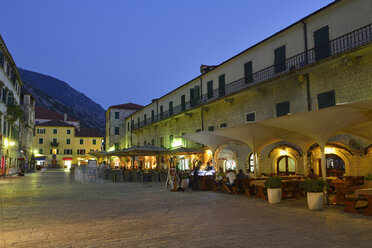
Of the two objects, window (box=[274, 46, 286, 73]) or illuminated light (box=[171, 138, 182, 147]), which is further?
illuminated light (box=[171, 138, 182, 147])

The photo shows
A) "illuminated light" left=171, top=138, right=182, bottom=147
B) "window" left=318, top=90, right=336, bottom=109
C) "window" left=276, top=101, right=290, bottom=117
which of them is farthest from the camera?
"illuminated light" left=171, top=138, right=182, bottom=147

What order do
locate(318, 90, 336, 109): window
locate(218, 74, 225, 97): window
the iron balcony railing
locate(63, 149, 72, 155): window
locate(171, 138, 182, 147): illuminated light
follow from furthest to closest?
locate(63, 149, 72, 155): window < locate(171, 138, 182, 147): illuminated light < locate(218, 74, 225, 97): window < locate(318, 90, 336, 109): window < the iron balcony railing

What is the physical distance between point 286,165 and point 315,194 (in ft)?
30.1

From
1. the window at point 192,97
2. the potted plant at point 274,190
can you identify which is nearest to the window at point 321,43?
the potted plant at point 274,190

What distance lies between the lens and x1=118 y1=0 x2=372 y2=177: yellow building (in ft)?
33.0

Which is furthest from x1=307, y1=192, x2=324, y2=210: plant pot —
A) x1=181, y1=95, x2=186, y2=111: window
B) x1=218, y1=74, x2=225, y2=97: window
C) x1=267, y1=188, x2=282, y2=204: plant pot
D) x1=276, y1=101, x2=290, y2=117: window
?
x1=181, y1=95, x2=186, y2=111: window

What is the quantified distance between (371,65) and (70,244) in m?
13.5

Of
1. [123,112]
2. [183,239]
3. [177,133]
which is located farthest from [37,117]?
[183,239]

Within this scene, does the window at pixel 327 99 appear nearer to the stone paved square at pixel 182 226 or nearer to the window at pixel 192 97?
the stone paved square at pixel 182 226

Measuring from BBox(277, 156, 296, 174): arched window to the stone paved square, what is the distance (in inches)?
306

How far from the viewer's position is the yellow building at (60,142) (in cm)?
6838

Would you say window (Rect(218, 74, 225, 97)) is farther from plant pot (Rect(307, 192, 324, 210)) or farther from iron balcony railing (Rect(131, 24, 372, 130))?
plant pot (Rect(307, 192, 324, 210))

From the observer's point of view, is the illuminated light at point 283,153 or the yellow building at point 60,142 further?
the yellow building at point 60,142

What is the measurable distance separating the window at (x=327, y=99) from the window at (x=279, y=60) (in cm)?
295
